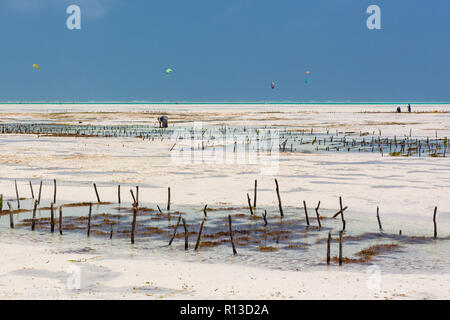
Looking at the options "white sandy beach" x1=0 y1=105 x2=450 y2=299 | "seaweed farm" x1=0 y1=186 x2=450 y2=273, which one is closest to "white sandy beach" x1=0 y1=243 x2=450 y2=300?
"white sandy beach" x1=0 y1=105 x2=450 y2=299

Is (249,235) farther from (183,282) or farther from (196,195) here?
(196,195)

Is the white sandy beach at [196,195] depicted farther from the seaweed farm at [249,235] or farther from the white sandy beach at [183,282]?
the seaweed farm at [249,235]

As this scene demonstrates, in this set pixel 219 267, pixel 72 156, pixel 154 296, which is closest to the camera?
pixel 154 296

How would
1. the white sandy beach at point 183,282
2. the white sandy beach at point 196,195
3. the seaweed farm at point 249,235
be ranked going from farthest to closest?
the seaweed farm at point 249,235, the white sandy beach at point 196,195, the white sandy beach at point 183,282

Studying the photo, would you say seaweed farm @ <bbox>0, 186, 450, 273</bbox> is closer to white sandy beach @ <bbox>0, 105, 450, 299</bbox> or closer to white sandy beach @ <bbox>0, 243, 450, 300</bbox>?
white sandy beach @ <bbox>0, 105, 450, 299</bbox>

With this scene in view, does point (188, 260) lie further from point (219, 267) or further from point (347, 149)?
point (347, 149)

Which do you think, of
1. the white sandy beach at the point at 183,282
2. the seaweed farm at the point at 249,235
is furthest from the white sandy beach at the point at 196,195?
the seaweed farm at the point at 249,235

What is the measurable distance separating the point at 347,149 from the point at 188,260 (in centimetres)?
2671

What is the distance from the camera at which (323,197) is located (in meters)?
20.6

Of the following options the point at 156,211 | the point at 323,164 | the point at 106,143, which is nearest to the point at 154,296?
the point at 156,211

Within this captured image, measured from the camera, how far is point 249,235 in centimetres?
1537

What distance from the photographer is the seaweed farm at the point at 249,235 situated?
13.1m
